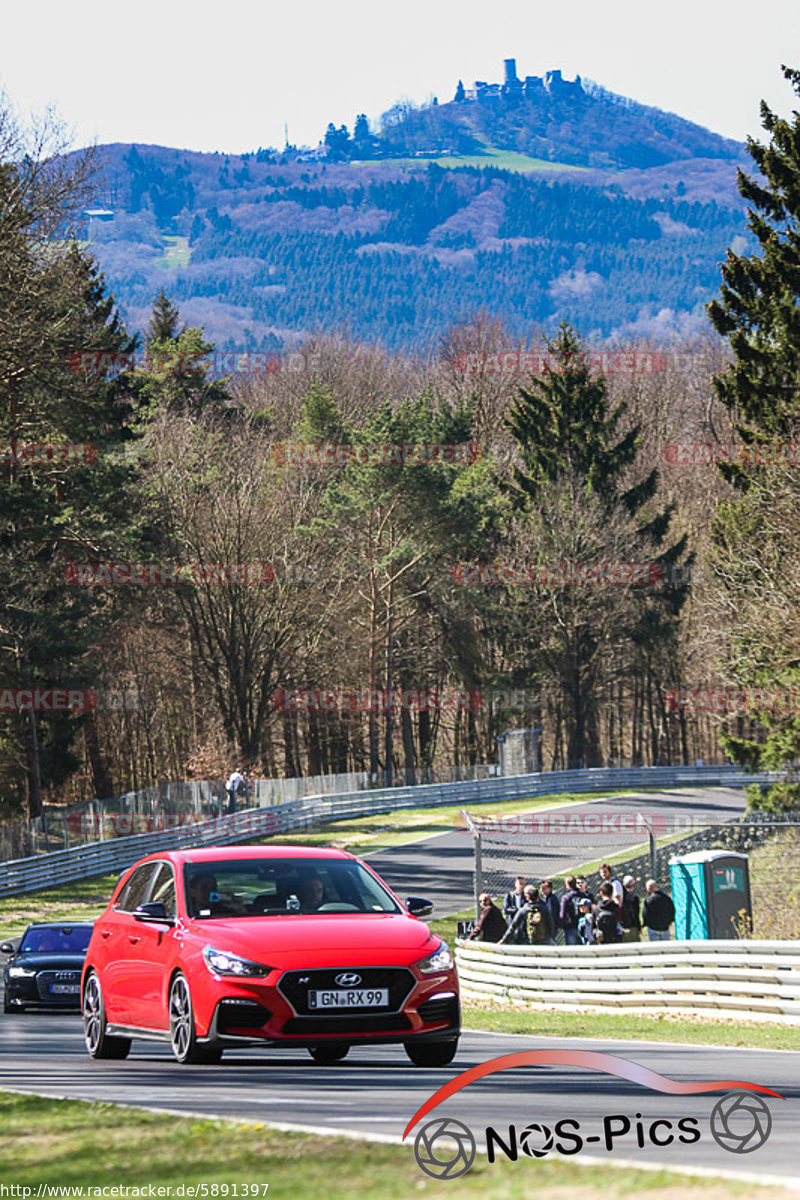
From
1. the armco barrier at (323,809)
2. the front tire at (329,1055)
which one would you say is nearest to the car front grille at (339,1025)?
the front tire at (329,1055)

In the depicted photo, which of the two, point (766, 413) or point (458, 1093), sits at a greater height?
point (766, 413)

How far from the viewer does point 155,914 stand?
12.2 m

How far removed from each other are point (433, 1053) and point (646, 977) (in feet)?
30.1

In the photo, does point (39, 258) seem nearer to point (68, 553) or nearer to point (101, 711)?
point (68, 553)

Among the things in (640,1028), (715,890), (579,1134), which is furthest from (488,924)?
(579,1134)

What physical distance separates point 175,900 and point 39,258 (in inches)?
1000

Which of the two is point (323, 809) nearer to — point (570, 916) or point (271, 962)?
point (570, 916)

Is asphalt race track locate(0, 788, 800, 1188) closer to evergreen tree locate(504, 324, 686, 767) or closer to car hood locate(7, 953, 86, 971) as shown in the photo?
car hood locate(7, 953, 86, 971)

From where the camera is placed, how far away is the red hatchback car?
11.0m

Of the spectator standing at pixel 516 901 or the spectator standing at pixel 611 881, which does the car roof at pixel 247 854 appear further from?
the spectator standing at pixel 516 901

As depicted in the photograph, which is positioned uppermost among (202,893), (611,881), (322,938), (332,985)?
(202,893)

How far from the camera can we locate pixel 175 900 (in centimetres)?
1234

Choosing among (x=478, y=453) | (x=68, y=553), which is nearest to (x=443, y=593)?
(x=478, y=453)

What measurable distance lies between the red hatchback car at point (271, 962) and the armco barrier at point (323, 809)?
32124mm
